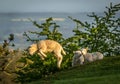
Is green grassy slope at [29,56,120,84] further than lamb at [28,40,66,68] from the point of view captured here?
No

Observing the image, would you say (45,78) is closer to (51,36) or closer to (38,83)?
(38,83)

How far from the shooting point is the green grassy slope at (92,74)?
51.3 ft

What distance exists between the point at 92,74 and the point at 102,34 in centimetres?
861

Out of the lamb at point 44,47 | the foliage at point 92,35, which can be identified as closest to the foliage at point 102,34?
the foliage at point 92,35

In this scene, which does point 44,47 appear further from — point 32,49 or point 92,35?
point 92,35


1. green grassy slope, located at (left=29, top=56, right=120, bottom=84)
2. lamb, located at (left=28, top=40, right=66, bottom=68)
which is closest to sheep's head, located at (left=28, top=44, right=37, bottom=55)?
lamb, located at (left=28, top=40, right=66, bottom=68)

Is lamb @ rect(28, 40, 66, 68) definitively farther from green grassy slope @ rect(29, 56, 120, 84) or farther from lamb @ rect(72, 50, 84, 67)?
lamb @ rect(72, 50, 84, 67)

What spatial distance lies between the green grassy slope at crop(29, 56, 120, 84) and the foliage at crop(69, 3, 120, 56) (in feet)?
18.9

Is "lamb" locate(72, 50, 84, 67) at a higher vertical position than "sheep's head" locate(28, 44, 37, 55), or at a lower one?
lower

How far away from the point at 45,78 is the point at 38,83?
986 mm

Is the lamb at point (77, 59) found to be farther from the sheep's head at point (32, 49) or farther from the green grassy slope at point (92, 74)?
the sheep's head at point (32, 49)

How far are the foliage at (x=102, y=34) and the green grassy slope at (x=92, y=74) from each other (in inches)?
227

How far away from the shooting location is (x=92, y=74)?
56.3ft

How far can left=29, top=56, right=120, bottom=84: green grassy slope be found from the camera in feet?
51.3
